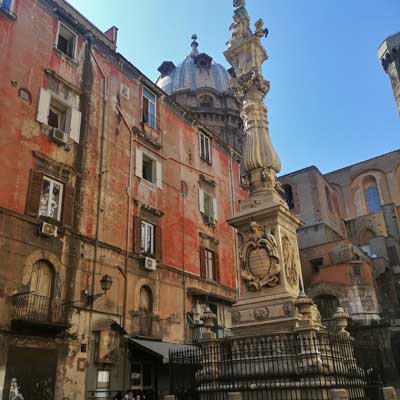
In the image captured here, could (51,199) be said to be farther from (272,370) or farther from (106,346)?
(272,370)

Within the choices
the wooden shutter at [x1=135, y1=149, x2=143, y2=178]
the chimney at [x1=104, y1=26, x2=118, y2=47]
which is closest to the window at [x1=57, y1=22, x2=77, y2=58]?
the chimney at [x1=104, y1=26, x2=118, y2=47]

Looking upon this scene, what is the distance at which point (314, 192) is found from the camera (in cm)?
4003

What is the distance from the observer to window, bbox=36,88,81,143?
16741 mm

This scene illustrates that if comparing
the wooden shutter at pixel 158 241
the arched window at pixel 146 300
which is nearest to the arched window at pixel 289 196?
the wooden shutter at pixel 158 241

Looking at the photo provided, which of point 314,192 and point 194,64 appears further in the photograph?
point 194,64

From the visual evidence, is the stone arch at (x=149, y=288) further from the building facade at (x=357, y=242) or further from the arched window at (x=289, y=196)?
the arched window at (x=289, y=196)

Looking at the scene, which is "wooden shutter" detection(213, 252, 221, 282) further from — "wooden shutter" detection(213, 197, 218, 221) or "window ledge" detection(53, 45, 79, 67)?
"window ledge" detection(53, 45, 79, 67)

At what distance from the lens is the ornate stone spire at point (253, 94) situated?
10727 mm

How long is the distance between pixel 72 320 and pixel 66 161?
5.89m

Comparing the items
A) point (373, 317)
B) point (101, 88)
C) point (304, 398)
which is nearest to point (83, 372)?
point (304, 398)

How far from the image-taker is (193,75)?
49000 millimetres

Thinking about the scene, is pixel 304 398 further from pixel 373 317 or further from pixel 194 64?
pixel 194 64

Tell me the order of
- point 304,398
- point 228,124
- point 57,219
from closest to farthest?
point 304,398
point 57,219
point 228,124

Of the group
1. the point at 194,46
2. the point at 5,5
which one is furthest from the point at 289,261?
the point at 194,46
